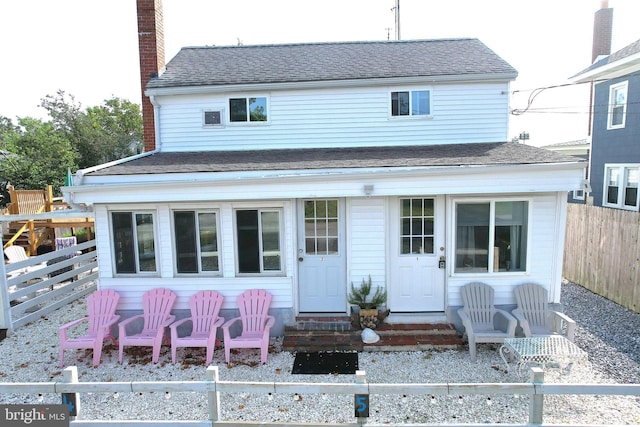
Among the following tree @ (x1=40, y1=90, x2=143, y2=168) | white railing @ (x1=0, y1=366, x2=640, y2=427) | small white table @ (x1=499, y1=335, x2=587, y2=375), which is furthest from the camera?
tree @ (x1=40, y1=90, x2=143, y2=168)

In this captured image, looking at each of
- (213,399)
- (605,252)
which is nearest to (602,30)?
(605,252)

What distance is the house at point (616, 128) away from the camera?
11804mm

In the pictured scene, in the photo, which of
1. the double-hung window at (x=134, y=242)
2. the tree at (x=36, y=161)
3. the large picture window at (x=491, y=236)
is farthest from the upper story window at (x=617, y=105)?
the tree at (x=36, y=161)

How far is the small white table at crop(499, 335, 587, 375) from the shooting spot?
4.91 metres

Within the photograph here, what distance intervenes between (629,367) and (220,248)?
6.57 m

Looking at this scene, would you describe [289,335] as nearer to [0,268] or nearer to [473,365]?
[473,365]

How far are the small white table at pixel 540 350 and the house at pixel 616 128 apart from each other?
9456mm

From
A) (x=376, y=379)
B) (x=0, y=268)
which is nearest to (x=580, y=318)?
(x=376, y=379)

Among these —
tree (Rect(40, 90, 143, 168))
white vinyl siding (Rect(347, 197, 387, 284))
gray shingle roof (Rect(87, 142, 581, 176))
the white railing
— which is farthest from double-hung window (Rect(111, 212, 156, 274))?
tree (Rect(40, 90, 143, 168))

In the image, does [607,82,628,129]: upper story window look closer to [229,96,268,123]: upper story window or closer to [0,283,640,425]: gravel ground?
[0,283,640,425]: gravel ground

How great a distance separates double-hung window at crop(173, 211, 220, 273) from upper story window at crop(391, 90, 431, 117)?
4.52 meters

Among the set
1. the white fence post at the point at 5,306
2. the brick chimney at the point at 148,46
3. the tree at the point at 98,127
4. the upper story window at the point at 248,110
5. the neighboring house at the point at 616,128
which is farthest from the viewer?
the tree at the point at 98,127

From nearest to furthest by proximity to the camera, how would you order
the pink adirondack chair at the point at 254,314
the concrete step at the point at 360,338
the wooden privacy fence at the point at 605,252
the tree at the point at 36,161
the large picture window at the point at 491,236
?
the concrete step at the point at 360,338, the pink adirondack chair at the point at 254,314, the large picture window at the point at 491,236, the wooden privacy fence at the point at 605,252, the tree at the point at 36,161

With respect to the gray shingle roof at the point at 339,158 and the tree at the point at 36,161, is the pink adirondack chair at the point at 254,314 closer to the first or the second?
the gray shingle roof at the point at 339,158
